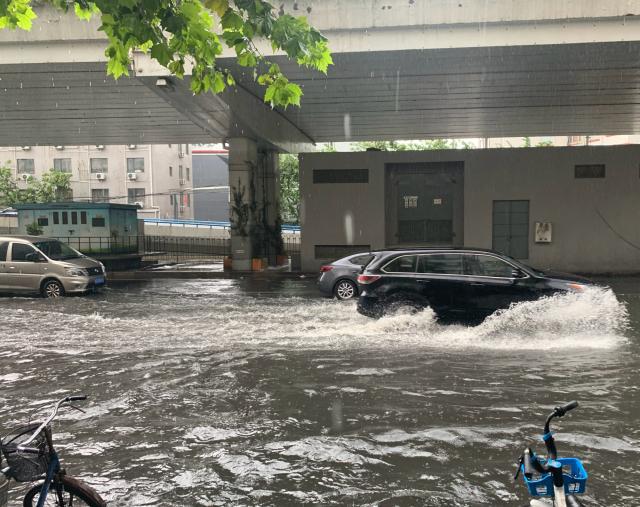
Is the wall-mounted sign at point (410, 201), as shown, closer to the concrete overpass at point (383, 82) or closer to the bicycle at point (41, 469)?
the concrete overpass at point (383, 82)

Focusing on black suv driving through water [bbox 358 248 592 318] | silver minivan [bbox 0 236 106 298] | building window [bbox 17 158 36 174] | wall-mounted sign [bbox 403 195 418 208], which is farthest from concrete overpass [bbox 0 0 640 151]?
building window [bbox 17 158 36 174]

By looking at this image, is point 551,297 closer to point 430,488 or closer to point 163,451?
point 430,488

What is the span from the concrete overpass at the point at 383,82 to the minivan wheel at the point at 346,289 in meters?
5.50

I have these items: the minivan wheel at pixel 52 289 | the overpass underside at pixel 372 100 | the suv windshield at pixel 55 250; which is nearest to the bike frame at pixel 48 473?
the overpass underside at pixel 372 100

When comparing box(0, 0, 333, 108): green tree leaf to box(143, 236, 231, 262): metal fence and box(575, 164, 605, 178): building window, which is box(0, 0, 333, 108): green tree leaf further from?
box(143, 236, 231, 262): metal fence

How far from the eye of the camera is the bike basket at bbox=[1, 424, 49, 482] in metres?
2.75

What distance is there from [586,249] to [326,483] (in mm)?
18844

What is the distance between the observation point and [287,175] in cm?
4381

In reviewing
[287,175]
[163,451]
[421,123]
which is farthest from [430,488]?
[287,175]

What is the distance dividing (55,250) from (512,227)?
1535 centimetres

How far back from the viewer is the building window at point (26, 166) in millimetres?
54594

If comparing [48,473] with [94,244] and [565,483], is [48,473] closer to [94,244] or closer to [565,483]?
[565,483]

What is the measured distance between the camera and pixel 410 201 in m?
21.6

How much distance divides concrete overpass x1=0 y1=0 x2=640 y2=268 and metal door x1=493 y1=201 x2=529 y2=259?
11.7 feet
